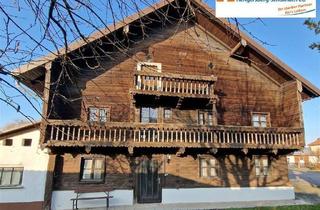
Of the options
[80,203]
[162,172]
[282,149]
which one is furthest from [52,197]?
[282,149]

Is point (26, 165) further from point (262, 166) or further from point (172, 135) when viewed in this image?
point (262, 166)

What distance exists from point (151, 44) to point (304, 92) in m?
8.86

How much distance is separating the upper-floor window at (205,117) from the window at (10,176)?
8.79 metres

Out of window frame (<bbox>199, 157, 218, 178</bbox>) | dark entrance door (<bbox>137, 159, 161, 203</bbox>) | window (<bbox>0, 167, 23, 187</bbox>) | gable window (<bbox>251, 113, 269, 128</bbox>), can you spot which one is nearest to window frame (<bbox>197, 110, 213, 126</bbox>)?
window frame (<bbox>199, 157, 218, 178</bbox>)

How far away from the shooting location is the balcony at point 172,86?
44.1ft

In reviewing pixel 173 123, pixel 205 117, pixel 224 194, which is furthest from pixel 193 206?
pixel 205 117

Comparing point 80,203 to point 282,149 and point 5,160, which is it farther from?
point 282,149

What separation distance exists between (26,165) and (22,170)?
0.86 ft

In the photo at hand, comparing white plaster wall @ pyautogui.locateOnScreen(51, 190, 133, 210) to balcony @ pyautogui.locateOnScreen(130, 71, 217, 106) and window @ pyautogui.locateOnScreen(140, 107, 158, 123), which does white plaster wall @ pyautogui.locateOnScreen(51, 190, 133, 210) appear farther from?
balcony @ pyautogui.locateOnScreen(130, 71, 217, 106)

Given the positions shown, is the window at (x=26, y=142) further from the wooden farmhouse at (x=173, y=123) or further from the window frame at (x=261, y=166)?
the window frame at (x=261, y=166)

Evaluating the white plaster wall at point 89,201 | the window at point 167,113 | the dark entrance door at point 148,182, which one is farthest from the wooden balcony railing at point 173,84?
the white plaster wall at point 89,201

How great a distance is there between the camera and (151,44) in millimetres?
15695

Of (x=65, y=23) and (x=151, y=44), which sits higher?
(x=151, y=44)

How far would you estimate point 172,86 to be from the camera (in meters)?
14.0
